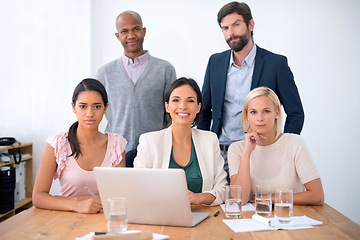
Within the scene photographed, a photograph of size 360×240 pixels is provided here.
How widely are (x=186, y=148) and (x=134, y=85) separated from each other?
0.89 m

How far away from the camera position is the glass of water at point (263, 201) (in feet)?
5.40

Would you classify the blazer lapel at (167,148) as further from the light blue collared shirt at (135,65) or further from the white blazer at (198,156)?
the light blue collared shirt at (135,65)

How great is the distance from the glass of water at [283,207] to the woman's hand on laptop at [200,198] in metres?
0.40

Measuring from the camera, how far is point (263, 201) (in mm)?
1648

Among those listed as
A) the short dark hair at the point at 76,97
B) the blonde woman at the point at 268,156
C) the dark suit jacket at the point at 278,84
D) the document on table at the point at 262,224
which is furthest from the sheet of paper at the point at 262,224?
the dark suit jacket at the point at 278,84

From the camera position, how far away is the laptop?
1.47m

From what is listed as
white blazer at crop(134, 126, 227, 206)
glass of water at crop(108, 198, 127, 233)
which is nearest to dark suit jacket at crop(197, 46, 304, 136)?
white blazer at crop(134, 126, 227, 206)

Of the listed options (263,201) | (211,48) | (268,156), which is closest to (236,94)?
(268,156)

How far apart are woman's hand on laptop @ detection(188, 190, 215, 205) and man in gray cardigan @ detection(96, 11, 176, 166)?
3.63ft

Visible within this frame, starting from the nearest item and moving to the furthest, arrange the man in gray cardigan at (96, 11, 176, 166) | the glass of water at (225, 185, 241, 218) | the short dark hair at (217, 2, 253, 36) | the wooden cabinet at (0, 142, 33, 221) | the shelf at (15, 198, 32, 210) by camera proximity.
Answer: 1. the glass of water at (225, 185, 241, 218)
2. the short dark hair at (217, 2, 253, 36)
3. the man in gray cardigan at (96, 11, 176, 166)
4. the shelf at (15, 198, 32, 210)
5. the wooden cabinet at (0, 142, 33, 221)

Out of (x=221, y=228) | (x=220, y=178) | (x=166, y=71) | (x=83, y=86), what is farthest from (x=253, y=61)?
(x=221, y=228)

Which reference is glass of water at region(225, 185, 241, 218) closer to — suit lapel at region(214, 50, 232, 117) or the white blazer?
the white blazer

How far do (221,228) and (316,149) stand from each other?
Answer: 337cm

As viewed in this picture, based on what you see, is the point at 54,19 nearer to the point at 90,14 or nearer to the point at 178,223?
the point at 90,14
